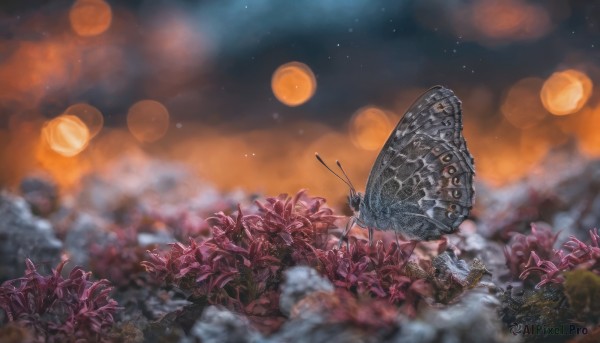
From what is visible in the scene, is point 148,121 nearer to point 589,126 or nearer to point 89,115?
point 89,115

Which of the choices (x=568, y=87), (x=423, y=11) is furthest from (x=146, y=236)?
(x=568, y=87)

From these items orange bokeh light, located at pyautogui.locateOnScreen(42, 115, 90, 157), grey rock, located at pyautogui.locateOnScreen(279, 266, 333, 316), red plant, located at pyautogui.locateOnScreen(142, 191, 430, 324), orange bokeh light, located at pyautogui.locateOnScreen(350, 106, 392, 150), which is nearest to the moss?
red plant, located at pyautogui.locateOnScreen(142, 191, 430, 324)

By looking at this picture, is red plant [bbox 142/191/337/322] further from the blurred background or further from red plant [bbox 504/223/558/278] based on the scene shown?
the blurred background

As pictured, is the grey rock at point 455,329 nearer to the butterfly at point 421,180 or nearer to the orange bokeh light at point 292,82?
the butterfly at point 421,180

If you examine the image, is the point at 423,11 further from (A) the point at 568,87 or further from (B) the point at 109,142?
(B) the point at 109,142

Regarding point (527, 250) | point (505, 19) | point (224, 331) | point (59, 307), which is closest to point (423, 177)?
point (527, 250)

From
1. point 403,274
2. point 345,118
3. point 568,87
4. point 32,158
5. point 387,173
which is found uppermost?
point 568,87
